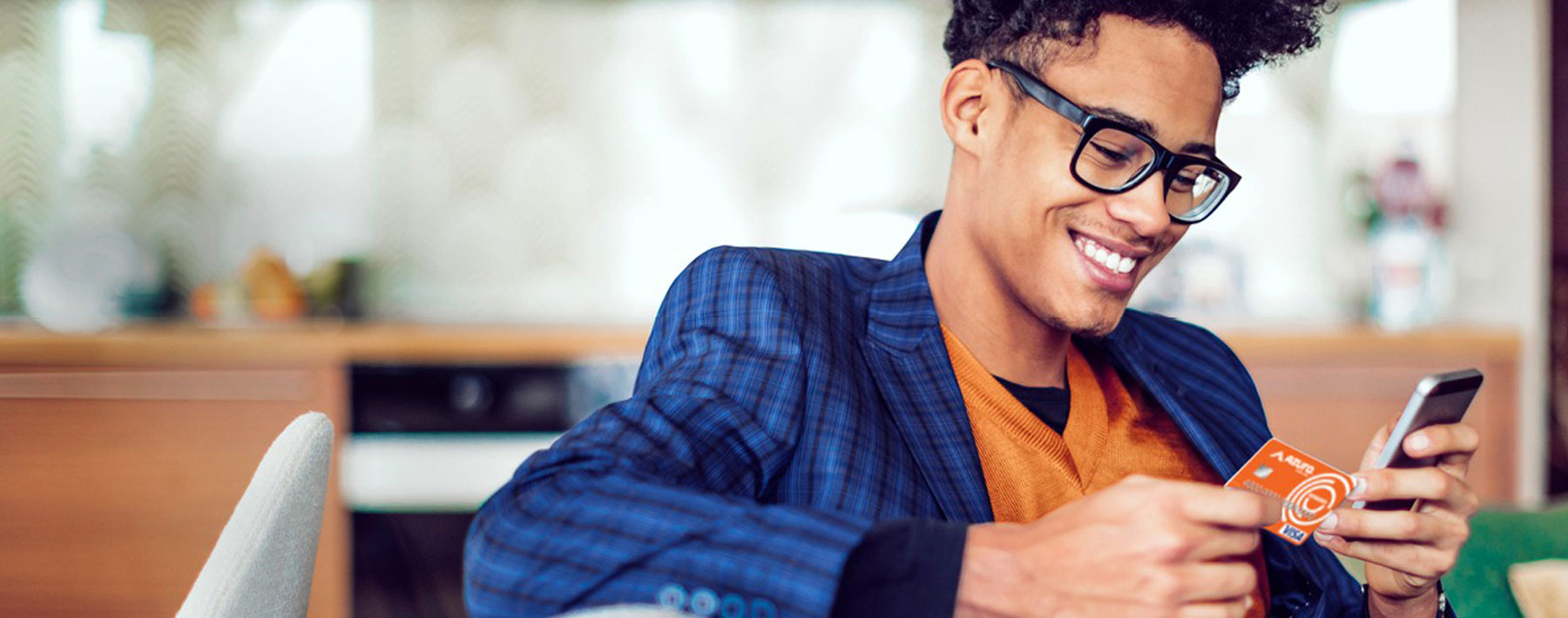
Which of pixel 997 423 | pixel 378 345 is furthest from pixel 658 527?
pixel 378 345

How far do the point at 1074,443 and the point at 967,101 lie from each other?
35cm

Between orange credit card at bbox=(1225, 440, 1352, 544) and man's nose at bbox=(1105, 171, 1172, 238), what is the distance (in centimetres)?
23

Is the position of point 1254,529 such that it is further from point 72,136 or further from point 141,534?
point 72,136

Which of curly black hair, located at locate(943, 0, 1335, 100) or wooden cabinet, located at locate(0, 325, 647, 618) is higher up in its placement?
curly black hair, located at locate(943, 0, 1335, 100)

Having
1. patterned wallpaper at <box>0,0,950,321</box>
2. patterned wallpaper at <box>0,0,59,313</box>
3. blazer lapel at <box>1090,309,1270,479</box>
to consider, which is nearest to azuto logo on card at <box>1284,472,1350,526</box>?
blazer lapel at <box>1090,309,1270,479</box>

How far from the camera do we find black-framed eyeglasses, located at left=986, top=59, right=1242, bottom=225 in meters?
1.08

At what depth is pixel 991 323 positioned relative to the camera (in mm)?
1220

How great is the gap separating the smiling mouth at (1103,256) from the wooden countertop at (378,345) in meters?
1.78

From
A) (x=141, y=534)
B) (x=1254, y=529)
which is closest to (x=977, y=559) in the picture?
(x=1254, y=529)

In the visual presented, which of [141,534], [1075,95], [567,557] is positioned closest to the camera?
[567,557]

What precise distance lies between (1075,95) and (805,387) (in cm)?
38

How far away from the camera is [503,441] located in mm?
2852

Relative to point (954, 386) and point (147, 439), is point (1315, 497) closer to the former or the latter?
point (954, 386)

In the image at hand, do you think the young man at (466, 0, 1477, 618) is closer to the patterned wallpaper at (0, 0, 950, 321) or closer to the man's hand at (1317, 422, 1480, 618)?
the man's hand at (1317, 422, 1480, 618)
